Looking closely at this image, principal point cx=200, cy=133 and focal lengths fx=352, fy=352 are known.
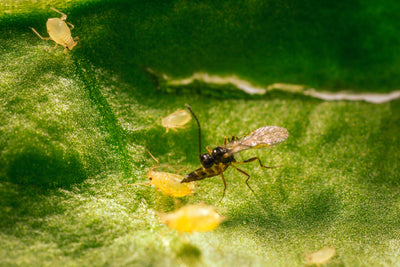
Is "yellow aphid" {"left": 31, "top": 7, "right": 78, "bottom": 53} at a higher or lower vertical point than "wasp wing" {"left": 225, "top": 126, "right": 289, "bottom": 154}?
higher

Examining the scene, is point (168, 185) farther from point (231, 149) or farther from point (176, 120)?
point (231, 149)

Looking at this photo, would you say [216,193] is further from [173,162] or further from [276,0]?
[276,0]

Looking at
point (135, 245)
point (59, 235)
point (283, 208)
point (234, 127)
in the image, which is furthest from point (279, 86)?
point (59, 235)

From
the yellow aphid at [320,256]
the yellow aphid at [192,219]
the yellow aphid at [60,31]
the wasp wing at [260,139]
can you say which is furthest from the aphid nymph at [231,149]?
the yellow aphid at [60,31]

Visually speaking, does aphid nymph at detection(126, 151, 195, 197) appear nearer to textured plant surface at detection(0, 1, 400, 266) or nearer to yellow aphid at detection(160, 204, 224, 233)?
textured plant surface at detection(0, 1, 400, 266)

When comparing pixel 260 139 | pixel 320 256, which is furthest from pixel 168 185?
pixel 320 256

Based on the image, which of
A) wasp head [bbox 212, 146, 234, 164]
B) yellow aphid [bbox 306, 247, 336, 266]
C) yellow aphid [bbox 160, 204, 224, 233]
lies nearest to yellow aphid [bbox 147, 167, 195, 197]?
yellow aphid [bbox 160, 204, 224, 233]
